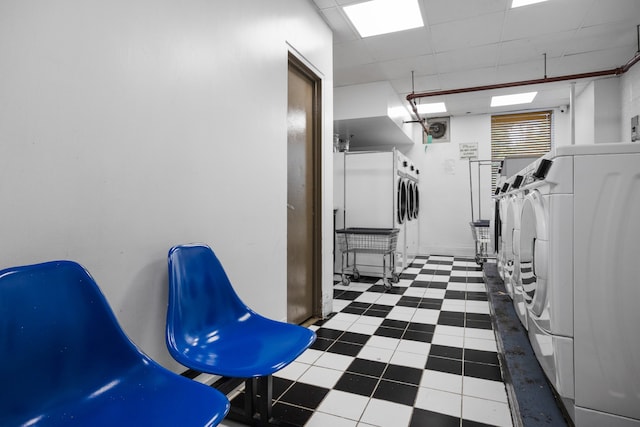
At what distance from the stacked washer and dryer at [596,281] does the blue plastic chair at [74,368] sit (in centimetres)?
149

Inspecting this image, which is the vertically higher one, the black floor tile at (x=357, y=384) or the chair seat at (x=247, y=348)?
the chair seat at (x=247, y=348)

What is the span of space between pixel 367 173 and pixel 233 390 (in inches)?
147

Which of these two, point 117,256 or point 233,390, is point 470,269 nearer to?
point 233,390

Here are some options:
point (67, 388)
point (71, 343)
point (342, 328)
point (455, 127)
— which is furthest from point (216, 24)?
point (455, 127)

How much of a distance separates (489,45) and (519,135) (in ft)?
11.5

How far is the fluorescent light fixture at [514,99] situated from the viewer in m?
6.03

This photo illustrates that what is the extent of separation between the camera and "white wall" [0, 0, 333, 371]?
111 centimetres

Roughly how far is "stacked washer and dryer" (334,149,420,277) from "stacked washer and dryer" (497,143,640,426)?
11.2ft

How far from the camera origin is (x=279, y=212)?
8.51ft

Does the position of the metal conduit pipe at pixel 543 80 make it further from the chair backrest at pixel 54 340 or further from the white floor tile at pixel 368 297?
the chair backrest at pixel 54 340

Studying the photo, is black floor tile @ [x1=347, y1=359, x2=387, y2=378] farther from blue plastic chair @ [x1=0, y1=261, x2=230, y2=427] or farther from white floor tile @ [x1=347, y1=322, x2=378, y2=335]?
blue plastic chair @ [x1=0, y1=261, x2=230, y2=427]

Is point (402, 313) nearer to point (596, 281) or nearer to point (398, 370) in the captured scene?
point (398, 370)

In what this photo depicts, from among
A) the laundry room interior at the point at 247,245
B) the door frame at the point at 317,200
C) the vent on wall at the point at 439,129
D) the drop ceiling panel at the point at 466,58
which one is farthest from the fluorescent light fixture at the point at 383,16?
the vent on wall at the point at 439,129

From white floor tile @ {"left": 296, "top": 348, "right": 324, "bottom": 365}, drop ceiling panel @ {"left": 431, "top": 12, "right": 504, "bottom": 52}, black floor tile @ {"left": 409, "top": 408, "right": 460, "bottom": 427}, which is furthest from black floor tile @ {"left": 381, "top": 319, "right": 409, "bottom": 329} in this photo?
drop ceiling panel @ {"left": 431, "top": 12, "right": 504, "bottom": 52}
